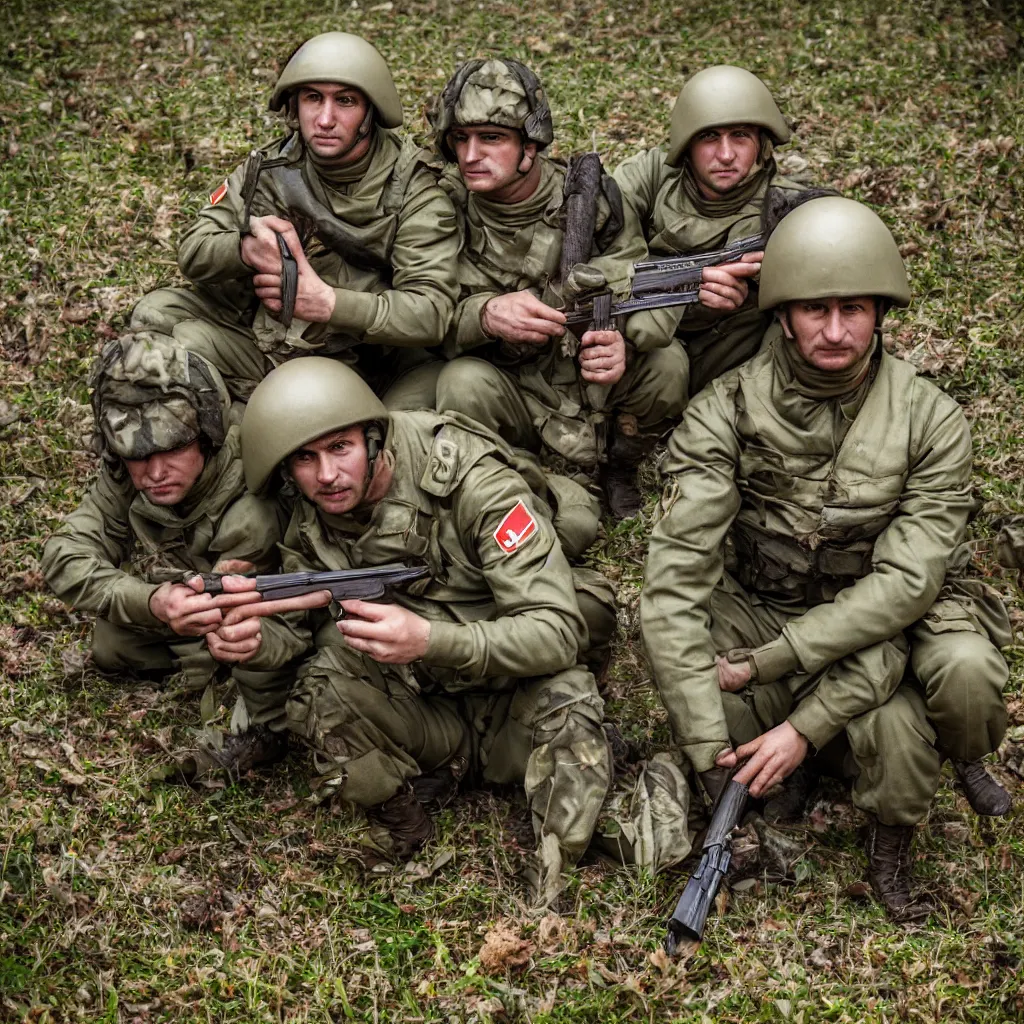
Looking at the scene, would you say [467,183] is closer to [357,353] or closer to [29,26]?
[357,353]

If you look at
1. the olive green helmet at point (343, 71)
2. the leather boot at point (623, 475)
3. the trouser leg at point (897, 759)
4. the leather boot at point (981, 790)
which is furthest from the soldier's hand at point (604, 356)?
the leather boot at point (981, 790)

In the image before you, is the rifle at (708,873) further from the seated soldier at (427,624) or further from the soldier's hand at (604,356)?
the soldier's hand at (604,356)

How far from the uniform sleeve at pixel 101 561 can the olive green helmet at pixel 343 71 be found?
1986 millimetres

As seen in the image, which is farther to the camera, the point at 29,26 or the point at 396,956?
the point at 29,26

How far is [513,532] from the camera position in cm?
525

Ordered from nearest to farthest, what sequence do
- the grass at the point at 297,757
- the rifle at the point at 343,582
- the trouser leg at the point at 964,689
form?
the grass at the point at 297,757 < the trouser leg at the point at 964,689 < the rifle at the point at 343,582

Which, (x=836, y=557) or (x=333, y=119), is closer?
(x=836, y=557)


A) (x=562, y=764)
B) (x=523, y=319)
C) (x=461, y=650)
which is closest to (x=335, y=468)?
(x=461, y=650)

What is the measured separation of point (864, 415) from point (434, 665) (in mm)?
1888

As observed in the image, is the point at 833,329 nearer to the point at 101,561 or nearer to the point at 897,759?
the point at 897,759

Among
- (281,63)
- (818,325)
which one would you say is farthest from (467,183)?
(281,63)

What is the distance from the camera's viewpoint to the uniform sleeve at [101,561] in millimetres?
5895

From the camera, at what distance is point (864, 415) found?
5258 mm

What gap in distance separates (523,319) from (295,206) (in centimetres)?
119
